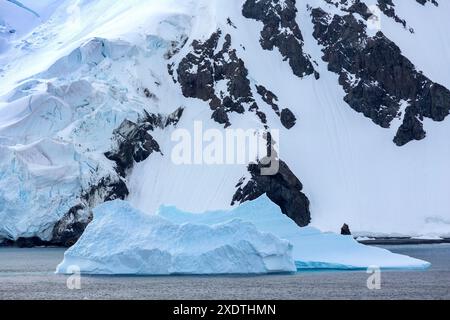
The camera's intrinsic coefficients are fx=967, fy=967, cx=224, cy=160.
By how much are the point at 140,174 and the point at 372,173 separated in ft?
94.5

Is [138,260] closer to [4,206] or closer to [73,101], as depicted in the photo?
[4,206]

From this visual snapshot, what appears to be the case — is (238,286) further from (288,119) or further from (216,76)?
(216,76)

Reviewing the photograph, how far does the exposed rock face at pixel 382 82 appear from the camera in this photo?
12650 centimetres

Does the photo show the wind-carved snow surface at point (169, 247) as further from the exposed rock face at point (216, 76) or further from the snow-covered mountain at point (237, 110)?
the exposed rock face at point (216, 76)

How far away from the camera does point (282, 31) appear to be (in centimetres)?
13175

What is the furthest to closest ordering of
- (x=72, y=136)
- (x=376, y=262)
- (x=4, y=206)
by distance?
(x=72, y=136) < (x=4, y=206) < (x=376, y=262)

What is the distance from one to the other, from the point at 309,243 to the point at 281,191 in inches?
1915

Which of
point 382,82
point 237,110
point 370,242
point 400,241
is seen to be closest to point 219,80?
point 237,110

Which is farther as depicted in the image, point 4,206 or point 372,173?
point 372,173

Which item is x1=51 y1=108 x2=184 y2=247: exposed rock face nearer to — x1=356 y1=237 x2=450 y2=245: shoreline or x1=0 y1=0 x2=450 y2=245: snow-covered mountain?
x1=0 y1=0 x2=450 y2=245: snow-covered mountain
